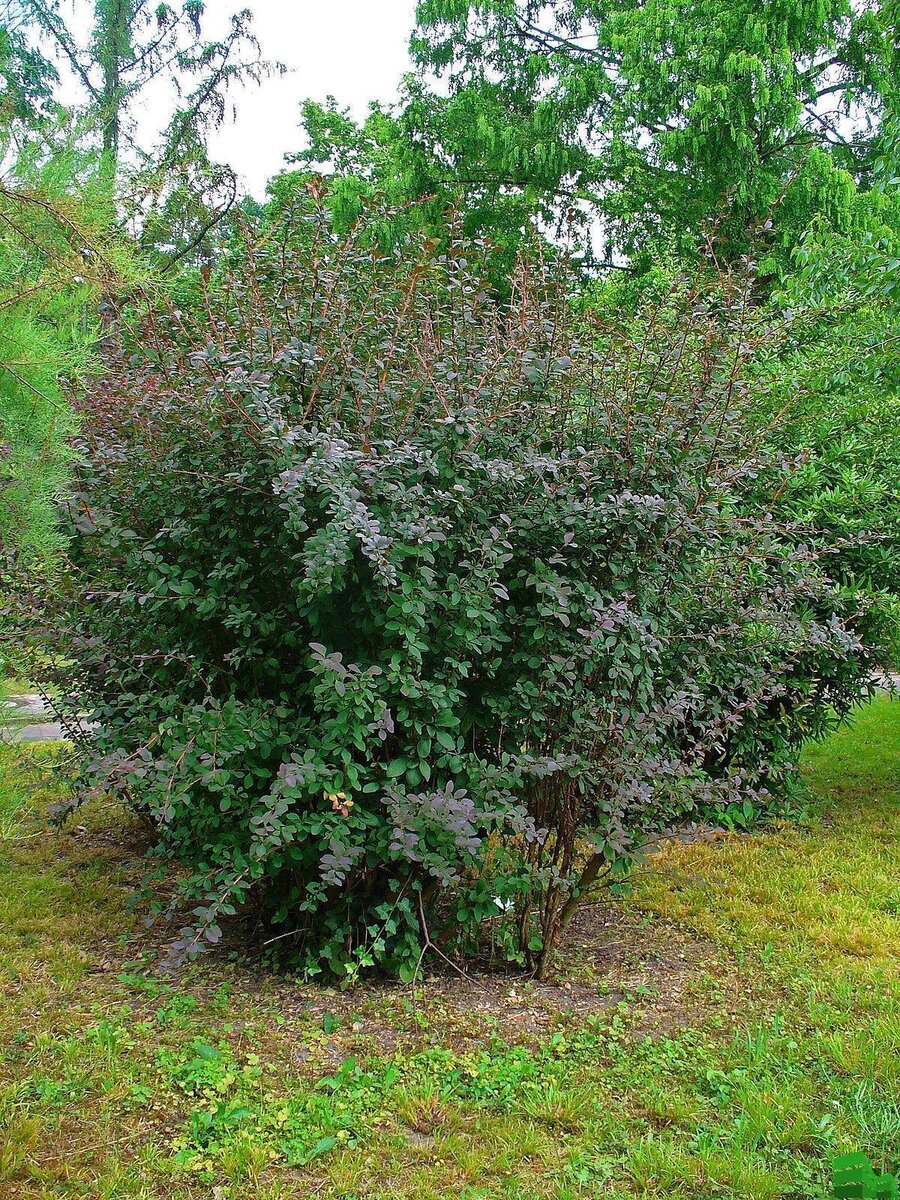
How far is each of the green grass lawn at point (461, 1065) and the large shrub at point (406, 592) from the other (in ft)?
0.96

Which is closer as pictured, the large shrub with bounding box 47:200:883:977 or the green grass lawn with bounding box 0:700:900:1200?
the green grass lawn with bounding box 0:700:900:1200

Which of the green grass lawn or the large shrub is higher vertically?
the large shrub

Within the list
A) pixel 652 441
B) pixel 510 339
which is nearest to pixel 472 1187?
pixel 652 441

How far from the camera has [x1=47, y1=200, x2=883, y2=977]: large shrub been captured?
117 inches

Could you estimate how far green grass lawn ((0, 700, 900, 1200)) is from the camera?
Result: 2.36 meters

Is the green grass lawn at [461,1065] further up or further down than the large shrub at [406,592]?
further down

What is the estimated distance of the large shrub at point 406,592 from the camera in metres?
2.97

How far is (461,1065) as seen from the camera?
2.82 meters

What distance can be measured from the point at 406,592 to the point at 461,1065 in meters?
1.45

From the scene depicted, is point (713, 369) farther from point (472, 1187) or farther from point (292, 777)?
point (472, 1187)

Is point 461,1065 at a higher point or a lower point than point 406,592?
lower

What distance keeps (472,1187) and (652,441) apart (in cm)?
243

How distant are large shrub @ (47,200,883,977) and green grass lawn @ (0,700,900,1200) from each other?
291 millimetres

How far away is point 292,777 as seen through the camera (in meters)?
2.78
